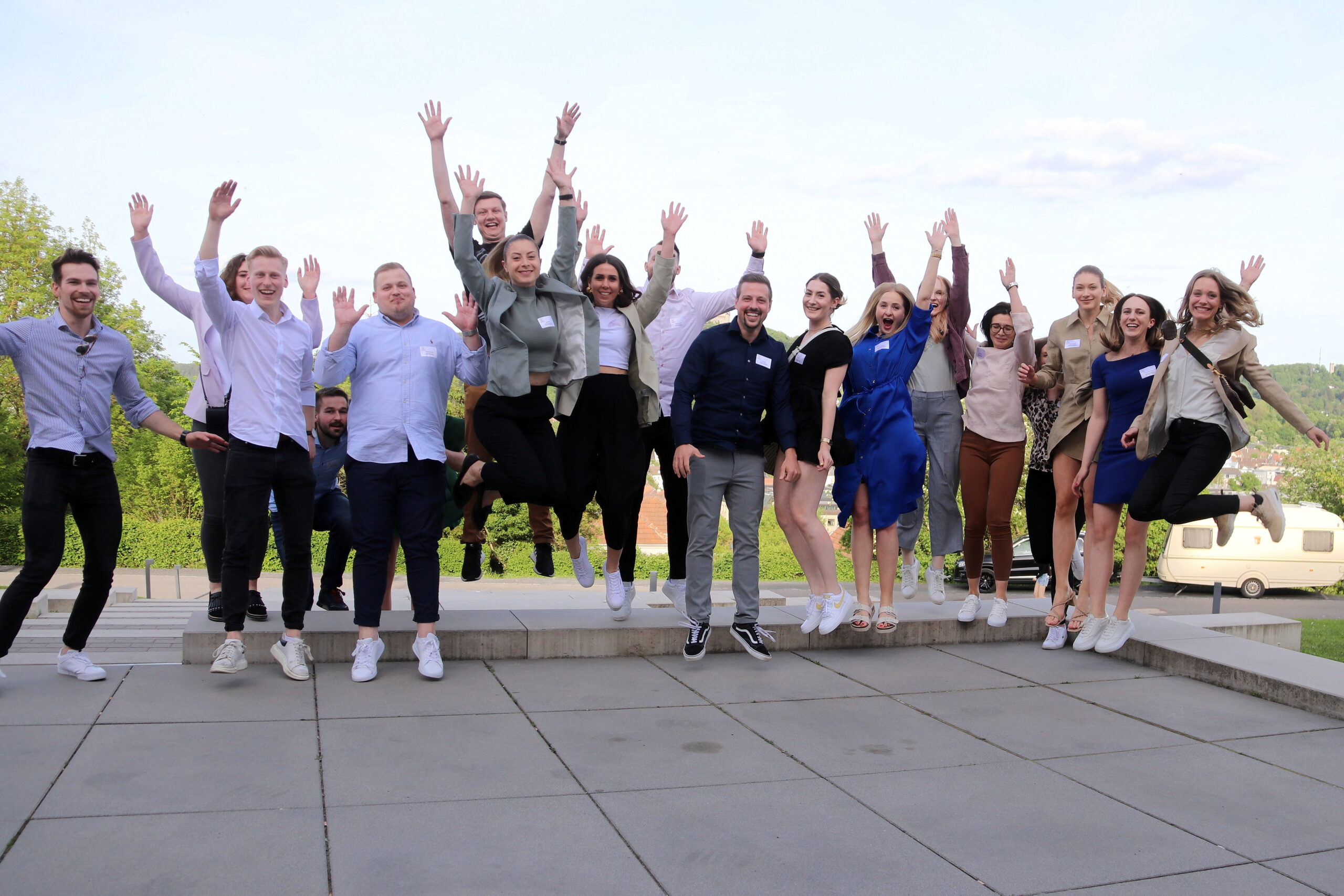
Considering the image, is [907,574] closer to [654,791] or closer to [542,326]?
[542,326]

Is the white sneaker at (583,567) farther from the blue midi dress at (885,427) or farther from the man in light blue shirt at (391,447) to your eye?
the blue midi dress at (885,427)

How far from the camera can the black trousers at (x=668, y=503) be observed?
6445 mm

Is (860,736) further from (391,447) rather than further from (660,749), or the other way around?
(391,447)

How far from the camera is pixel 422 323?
5762mm

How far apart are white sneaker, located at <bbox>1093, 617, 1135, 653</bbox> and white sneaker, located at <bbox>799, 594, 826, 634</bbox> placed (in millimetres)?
1823

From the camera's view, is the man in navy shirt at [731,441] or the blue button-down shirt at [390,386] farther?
the man in navy shirt at [731,441]

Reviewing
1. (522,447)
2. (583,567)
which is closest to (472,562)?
(583,567)

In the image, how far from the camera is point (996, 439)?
6.93 meters

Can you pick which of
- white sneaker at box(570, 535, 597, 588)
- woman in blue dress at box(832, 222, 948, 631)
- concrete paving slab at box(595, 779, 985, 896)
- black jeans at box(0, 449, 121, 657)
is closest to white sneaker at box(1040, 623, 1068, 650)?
woman in blue dress at box(832, 222, 948, 631)

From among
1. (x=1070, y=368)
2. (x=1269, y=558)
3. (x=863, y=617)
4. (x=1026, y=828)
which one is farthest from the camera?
(x=1269, y=558)

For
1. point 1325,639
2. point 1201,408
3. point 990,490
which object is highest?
point 1201,408

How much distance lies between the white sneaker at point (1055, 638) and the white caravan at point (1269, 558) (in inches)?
1210

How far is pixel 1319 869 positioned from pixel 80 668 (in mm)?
5371

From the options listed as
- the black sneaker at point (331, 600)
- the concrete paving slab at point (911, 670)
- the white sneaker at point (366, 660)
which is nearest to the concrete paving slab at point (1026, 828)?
the concrete paving slab at point (911, 670)
